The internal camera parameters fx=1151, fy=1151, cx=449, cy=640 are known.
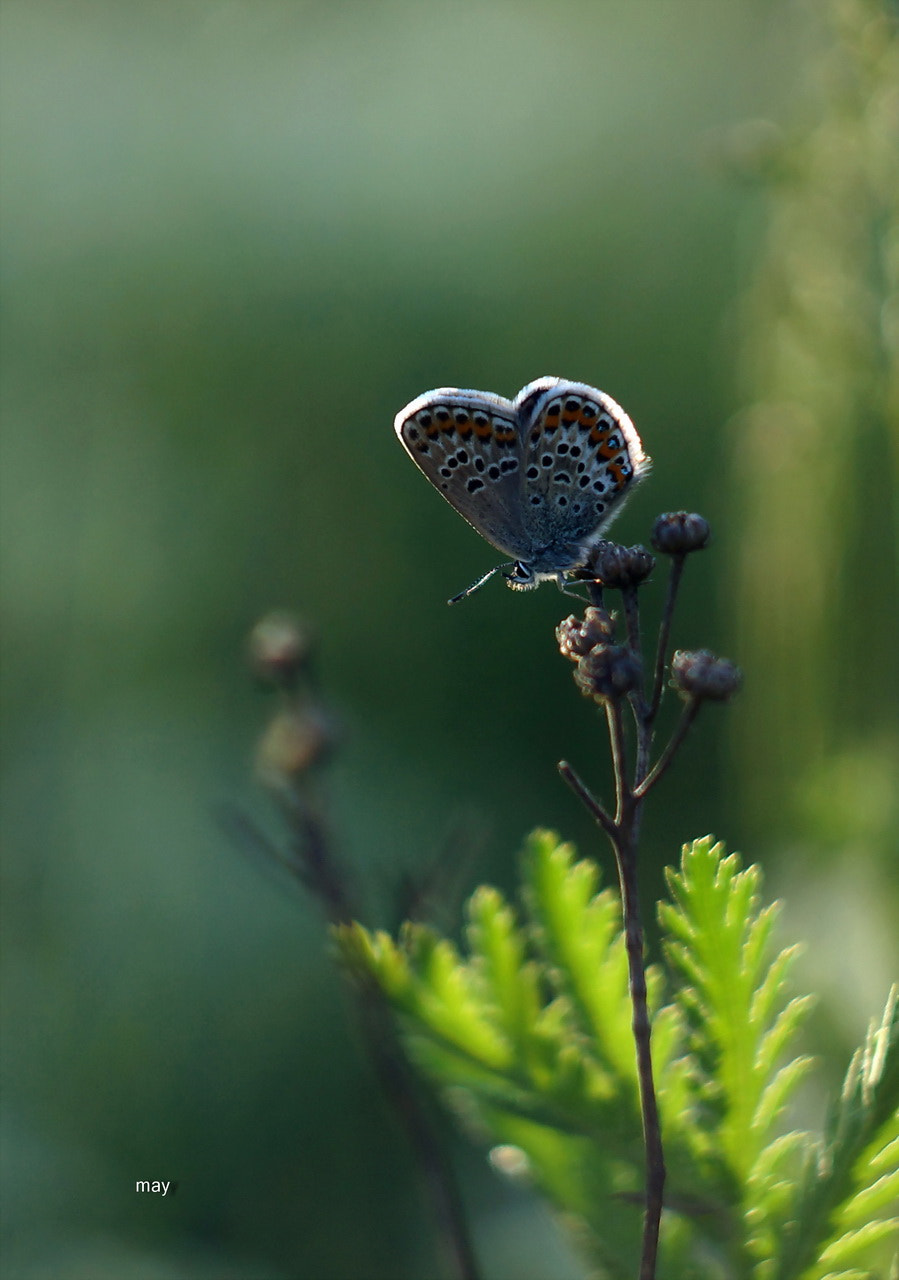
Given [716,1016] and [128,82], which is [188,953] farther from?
[128,82]

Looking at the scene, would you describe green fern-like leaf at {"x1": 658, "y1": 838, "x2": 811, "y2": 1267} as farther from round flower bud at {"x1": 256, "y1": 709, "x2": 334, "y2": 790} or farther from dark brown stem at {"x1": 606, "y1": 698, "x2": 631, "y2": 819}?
round flower bud at {"x1": 256, "y1": 709, "x2": 334, "y2": 790}

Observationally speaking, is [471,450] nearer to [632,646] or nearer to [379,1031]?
[632,646]

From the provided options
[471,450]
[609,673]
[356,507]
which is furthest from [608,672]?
[356,507]

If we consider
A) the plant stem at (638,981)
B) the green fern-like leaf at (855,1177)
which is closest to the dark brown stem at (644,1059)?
the plant stem at (638,981)

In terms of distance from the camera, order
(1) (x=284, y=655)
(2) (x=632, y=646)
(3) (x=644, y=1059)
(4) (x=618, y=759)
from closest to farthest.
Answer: (3) (x=644, y=1059) → (4) (x=618, y=759) → (2) (x=632, y=646) → (1) (x=284, y=655)

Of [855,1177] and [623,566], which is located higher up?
[623,566]

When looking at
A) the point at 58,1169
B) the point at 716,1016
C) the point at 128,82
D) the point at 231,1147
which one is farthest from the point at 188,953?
the point at 128,82
